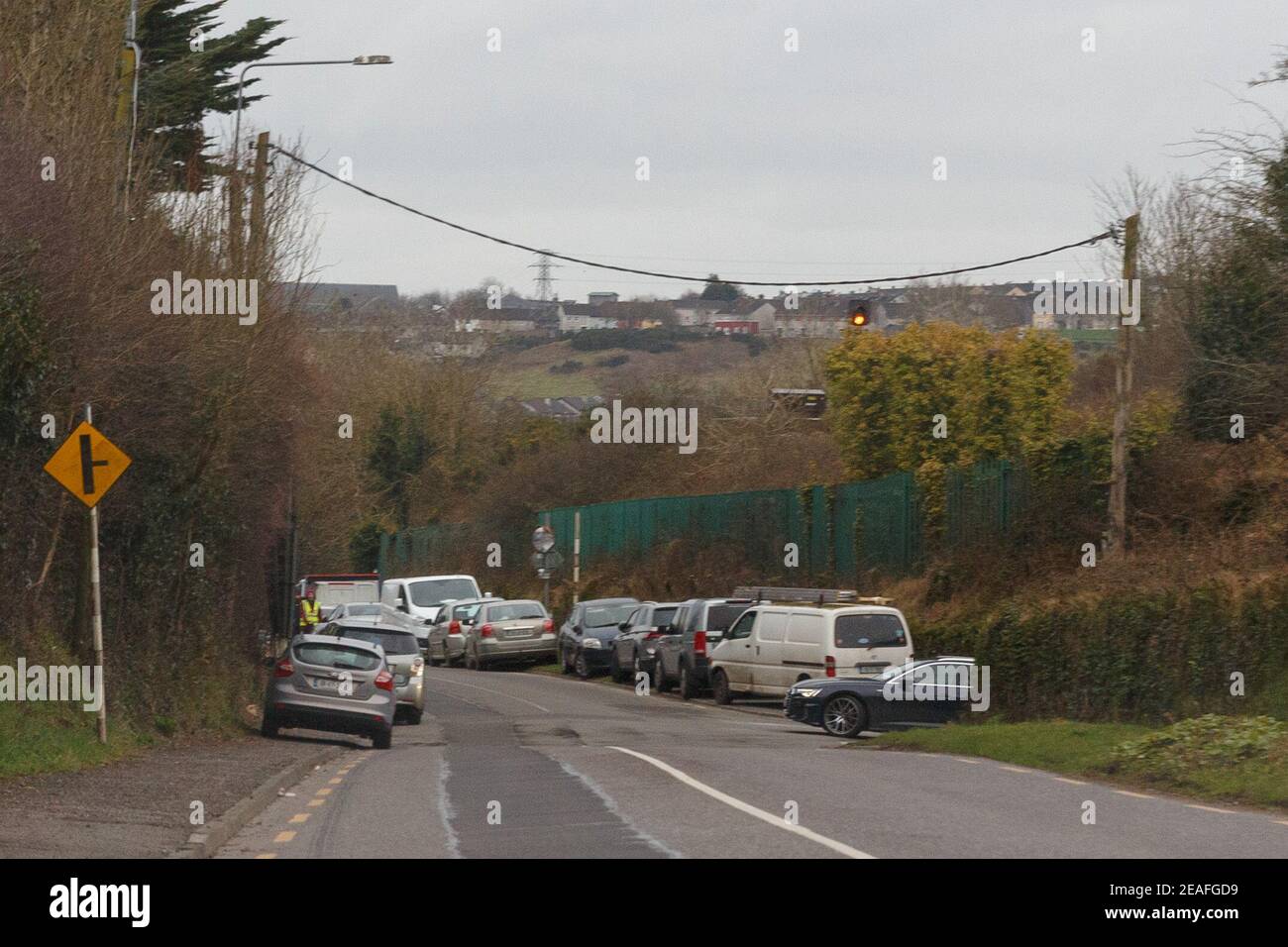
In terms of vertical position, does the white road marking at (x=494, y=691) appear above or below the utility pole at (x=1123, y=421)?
below

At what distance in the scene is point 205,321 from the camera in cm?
2236

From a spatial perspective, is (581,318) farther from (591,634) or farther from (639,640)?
(639,640)

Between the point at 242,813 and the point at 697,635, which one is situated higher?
the point at 242,813

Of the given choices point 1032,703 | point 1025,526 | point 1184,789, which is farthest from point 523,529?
point 1184,789

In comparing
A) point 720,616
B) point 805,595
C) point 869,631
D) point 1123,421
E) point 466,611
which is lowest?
point 466,611

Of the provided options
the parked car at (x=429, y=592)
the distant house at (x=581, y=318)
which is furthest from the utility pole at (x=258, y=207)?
the distant house at (x=581, y=318)

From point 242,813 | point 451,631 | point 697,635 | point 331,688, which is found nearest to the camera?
point 242,813

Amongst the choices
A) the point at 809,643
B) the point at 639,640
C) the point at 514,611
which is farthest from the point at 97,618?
the point at 514,611

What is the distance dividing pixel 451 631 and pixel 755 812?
3269 cm

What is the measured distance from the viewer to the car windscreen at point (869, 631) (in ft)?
93.1

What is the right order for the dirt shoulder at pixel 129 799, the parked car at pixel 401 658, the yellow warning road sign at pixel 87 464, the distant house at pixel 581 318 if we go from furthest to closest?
the distant house at pixel 581 318, the parked car at pixel 401 658, the yellow warning road sign at pixel 87 464, the dirt shoulder at pixel 129 799

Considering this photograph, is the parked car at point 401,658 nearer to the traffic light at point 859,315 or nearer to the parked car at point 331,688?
the parked car at point 331,688

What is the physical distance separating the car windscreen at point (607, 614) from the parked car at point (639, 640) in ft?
5.05

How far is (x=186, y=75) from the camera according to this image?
28953 mm
